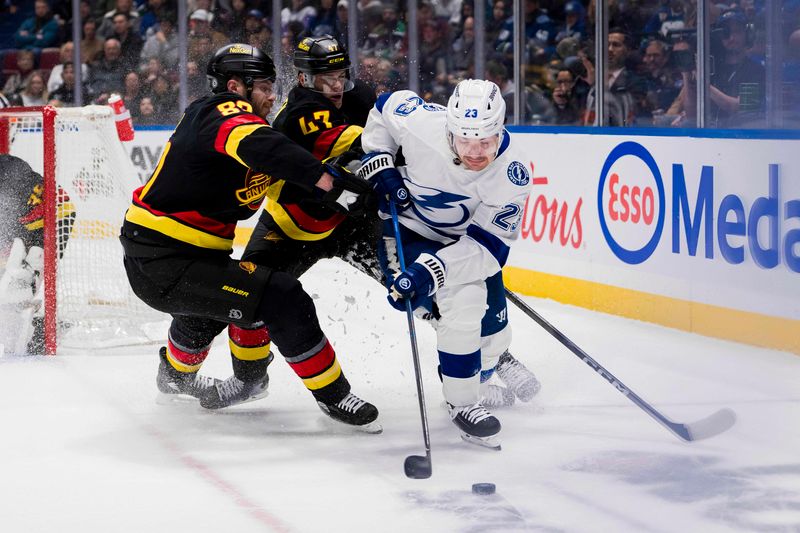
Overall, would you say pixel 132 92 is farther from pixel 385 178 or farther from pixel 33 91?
pixel 385 178

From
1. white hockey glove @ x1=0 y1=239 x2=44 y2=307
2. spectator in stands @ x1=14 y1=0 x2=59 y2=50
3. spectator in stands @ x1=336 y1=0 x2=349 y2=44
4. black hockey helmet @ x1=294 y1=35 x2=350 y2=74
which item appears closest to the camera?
black hockey helmet @ x1=294 y1=35 x2=350 y2=74

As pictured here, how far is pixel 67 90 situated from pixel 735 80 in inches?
228

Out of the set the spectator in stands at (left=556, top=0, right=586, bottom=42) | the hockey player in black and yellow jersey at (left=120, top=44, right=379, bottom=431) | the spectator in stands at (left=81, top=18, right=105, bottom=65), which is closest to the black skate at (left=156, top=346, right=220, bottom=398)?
the hockey player in black and yellow jersey at (left=120, top=44, right=379, bottom=431)

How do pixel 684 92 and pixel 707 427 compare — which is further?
pixel 684 92

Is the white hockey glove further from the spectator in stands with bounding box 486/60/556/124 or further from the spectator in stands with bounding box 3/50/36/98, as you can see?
the spectator in stands with bounding box 3/50/36/98

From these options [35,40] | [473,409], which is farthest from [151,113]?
[473,409]

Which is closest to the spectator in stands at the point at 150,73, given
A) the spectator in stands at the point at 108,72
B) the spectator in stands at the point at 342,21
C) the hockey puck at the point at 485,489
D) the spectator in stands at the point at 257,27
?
the spectator in stands at the point at 108,72

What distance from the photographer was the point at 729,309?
4.66m

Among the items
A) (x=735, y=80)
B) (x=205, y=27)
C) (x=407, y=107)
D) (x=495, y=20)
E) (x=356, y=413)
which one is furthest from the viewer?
(x=205, y=27)

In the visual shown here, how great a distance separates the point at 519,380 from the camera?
3768 millimetres

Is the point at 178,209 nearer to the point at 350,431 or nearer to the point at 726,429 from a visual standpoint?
the point at 350,431

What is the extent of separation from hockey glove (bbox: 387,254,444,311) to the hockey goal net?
1920 millimetres

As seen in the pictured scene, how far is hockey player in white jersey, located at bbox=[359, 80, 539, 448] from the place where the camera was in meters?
3.17

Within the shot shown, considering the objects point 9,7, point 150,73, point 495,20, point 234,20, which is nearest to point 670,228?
point 495,20
